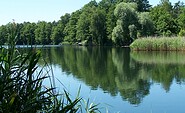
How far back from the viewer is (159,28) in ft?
151

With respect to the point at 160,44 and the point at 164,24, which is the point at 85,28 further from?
the point at 160,44

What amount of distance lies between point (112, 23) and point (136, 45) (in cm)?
1998

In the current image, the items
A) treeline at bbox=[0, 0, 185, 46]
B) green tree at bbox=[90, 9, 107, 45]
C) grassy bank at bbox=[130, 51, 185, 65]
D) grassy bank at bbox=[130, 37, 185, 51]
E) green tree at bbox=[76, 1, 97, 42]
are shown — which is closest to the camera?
grassy bank at bbox=[130, 51, 185, 65]

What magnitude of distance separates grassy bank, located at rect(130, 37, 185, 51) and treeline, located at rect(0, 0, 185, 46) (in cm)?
877

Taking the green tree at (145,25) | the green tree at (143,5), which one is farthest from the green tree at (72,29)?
the green tree at (145,25)

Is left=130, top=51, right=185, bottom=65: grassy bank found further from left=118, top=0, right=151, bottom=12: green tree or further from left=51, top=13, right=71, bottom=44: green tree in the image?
left=51, top=13, right=71, bottom=44: green tree

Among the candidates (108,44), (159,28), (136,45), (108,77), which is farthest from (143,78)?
(108,44)

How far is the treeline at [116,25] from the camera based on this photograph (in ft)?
143

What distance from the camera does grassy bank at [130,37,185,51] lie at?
97.0 ft

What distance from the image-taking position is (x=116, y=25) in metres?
50.9

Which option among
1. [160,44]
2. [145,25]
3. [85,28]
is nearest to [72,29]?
[85,28]

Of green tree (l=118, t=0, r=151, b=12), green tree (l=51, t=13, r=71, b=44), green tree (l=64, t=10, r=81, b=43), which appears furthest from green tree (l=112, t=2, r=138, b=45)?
green tree (l=51, t=13, r=71, b=44)

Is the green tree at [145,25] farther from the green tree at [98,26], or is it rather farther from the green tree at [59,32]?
the green tree at [59,32]

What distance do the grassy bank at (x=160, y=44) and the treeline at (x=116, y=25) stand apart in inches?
345
